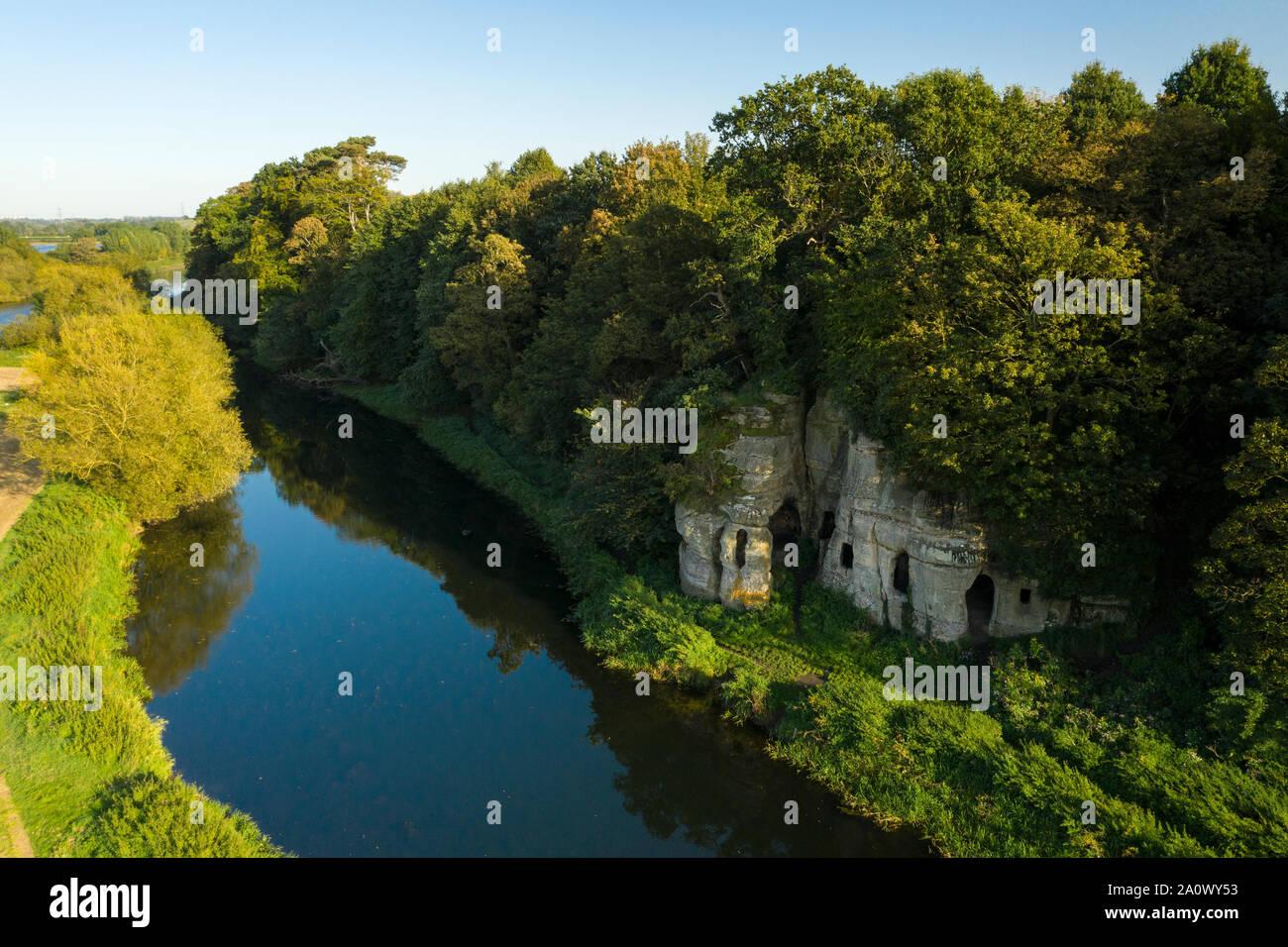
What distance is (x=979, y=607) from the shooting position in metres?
24.5

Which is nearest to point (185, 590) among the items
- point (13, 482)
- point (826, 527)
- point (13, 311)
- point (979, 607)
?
point (13, 482)

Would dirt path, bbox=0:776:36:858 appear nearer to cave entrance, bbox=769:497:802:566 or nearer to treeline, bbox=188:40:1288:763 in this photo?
treeline, bbox=188:40:1288:763

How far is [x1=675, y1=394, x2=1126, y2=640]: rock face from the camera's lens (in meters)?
22.8

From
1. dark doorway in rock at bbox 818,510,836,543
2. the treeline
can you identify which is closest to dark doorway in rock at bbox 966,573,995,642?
the treeline

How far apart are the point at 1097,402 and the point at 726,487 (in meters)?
11.5

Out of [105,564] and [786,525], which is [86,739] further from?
[786,525]

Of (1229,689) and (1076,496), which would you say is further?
(1076,496)

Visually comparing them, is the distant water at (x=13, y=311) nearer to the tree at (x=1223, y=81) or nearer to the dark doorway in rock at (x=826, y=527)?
the dark doorway in rock at (x=826, y=527)

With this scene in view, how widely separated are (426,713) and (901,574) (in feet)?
54.4

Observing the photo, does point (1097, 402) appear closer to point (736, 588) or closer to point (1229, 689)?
point (1229, 689)

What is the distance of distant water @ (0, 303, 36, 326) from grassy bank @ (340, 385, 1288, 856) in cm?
11122

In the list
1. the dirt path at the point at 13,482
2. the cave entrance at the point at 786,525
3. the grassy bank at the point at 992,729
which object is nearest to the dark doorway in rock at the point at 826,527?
the cave entrance at the point at 786,525
